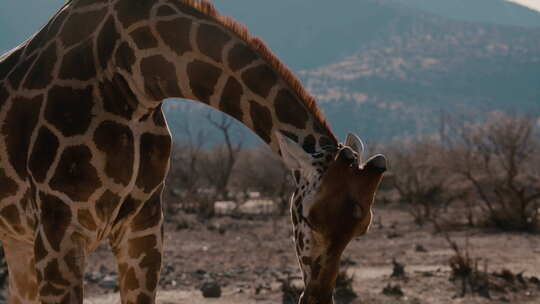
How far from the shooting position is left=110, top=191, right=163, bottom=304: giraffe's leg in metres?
3.92

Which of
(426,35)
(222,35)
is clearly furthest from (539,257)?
(426,35)

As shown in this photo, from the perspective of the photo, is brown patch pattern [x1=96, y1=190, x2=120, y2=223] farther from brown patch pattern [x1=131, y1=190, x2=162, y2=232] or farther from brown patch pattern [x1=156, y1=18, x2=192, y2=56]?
brown patch pattern [x1=156, y1=18, x2=192, y2=56]

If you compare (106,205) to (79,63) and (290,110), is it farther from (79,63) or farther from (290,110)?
(290,110)

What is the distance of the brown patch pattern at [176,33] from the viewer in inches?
139

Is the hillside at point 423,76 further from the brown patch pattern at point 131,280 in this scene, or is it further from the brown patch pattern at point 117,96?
the brown patch pattern at point 117,96

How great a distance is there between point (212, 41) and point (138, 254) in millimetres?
1251

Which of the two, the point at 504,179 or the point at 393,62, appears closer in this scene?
the point at 504,179

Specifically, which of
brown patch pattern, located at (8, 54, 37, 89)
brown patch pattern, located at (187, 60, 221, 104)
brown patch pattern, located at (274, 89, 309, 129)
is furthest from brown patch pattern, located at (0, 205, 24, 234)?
brown patch pattern, located at (274, 89, 309, 129)

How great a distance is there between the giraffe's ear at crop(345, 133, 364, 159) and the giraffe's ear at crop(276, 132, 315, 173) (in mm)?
224

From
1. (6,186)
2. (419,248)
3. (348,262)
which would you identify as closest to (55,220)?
(6,186)

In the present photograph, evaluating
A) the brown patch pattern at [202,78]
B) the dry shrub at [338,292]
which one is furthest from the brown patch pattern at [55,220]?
the dry shrub at [338,292]

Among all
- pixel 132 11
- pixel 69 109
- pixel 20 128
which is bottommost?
pixel 20 128

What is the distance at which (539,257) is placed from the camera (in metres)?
13.9

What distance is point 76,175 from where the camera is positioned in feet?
11.6
